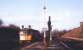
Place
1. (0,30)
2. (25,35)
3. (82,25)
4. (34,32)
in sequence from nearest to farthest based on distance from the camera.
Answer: (0,30)
(25,35)
(34,32)
(82,25)

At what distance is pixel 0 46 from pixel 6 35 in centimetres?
76

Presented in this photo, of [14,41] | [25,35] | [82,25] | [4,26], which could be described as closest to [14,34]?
[14,41]

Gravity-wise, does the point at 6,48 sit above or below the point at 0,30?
below

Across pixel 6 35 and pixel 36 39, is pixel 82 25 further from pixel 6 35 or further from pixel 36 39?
pixel 6 35

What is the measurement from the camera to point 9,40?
1667 centimetres

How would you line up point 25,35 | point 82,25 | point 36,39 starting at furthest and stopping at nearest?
point 82,25
point 36,39
point 25,35

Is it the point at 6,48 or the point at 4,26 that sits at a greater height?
the point at 4,26

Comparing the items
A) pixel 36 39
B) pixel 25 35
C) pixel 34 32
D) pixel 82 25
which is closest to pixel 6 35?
pixel 25 35

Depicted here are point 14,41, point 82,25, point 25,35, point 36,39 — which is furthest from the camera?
point 82,25

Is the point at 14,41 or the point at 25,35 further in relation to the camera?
the point at 25,35

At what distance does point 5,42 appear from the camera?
16469 mm

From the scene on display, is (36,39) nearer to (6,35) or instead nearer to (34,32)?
(34,32)

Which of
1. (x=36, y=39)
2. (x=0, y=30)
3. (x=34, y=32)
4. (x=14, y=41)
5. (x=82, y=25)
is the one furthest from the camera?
(x=82, y=25)

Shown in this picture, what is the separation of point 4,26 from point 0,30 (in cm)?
46
